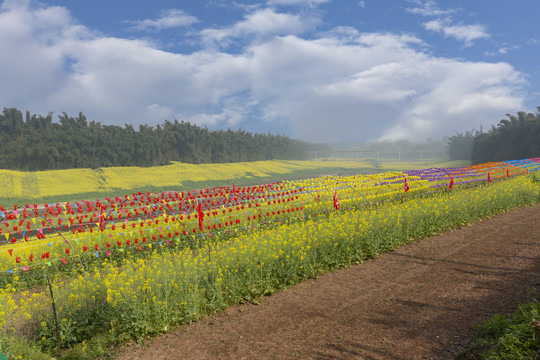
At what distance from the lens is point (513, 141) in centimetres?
5647

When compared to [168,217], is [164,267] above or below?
above

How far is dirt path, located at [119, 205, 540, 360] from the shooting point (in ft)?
16.3

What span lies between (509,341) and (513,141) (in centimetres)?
6472

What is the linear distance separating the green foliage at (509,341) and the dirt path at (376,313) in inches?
14.2

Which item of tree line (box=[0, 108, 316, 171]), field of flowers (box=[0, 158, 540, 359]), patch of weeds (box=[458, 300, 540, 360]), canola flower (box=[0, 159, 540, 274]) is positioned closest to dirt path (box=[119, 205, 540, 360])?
patch of weeds (box=[458, 300, 540, 360])

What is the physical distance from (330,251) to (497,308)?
382 cm

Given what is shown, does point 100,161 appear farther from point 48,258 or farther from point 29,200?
point 48,258

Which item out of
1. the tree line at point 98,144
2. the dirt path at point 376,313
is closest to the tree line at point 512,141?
the tree line at point 98,144

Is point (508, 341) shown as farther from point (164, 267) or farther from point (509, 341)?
point (164, 267)

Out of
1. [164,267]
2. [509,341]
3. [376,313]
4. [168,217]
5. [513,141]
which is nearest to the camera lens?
[509,341]

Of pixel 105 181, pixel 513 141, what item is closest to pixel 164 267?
pixel 105 181

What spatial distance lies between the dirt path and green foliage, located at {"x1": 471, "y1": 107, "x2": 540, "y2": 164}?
5526cm

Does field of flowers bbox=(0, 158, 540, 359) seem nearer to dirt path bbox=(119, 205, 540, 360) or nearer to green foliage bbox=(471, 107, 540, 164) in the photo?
dirt path bbox=(119, 205, 540, 360)

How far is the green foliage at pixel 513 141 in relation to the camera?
174 ft
